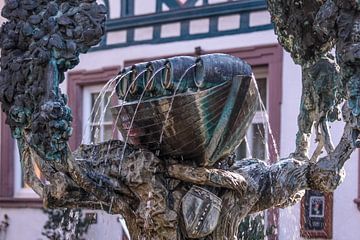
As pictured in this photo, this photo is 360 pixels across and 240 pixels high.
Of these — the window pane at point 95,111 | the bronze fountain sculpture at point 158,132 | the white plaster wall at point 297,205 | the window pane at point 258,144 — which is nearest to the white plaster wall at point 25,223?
the window pane at point 95,111

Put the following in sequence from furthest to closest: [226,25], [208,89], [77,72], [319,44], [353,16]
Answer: [77,72] → [226,25] → [319,44] → [208,89] → [353,16]

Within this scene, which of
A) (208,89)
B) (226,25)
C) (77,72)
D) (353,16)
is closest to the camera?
(353,16)

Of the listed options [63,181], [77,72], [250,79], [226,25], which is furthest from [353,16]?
[77,72]

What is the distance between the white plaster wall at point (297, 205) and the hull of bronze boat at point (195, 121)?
16.9 ft

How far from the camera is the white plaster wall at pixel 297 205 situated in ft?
37.8

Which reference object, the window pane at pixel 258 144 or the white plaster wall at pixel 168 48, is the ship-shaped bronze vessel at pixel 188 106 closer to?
the window pane at pixel 258 144

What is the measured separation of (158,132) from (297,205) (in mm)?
6757

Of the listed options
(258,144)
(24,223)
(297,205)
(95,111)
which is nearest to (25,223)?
(24,223)

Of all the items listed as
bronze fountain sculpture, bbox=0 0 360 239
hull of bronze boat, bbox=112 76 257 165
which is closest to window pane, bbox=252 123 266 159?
bronze fountain sculpture, bbox=0 0 360 239

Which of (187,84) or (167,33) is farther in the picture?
(167,33)

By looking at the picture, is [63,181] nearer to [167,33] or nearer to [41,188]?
[41,188]

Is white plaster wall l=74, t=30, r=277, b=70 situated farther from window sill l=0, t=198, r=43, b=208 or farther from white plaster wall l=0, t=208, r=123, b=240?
white plaster wall l=0, t=208, r=123, b=240

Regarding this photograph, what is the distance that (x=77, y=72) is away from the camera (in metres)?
15.6

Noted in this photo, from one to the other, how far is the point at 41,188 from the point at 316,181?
136 cm
